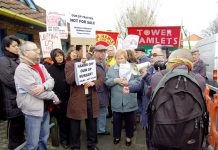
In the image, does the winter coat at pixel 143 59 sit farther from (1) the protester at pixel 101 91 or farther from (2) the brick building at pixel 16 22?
(2) the brick building at pixel 16 22

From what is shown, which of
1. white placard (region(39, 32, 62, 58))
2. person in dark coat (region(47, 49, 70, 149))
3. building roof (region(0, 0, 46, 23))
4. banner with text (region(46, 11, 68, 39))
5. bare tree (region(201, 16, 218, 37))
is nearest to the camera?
person in dark coat (region(47, 49, 70, 149))

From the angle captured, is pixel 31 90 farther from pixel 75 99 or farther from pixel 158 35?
pixel 158 35

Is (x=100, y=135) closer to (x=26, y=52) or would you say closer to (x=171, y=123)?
(x=26, y=52)

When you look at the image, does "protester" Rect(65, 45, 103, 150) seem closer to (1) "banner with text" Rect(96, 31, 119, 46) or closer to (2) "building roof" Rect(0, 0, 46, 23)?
(2) "building roof" Rect(0, 0, 46, 23)

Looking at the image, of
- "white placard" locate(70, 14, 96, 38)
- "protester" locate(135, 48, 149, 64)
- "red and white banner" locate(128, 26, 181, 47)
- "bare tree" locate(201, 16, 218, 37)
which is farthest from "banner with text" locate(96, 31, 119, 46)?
"bare tree" locate(201, 16, 218, 37)

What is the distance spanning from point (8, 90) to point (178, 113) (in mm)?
2681

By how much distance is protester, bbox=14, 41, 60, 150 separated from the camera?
12.5 feet

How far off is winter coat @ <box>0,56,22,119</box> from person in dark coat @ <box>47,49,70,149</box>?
0.97m

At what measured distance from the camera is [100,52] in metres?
5.70

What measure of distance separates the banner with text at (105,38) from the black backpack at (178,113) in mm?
7360

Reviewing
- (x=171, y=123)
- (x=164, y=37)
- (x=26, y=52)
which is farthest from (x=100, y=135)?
(x=164, y=37)

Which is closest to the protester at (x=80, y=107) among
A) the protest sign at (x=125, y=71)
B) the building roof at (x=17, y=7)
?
the protest sign at (x=125, y=71)

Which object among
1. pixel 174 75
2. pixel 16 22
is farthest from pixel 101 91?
pixel 16 22

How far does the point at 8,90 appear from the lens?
4277 mm
